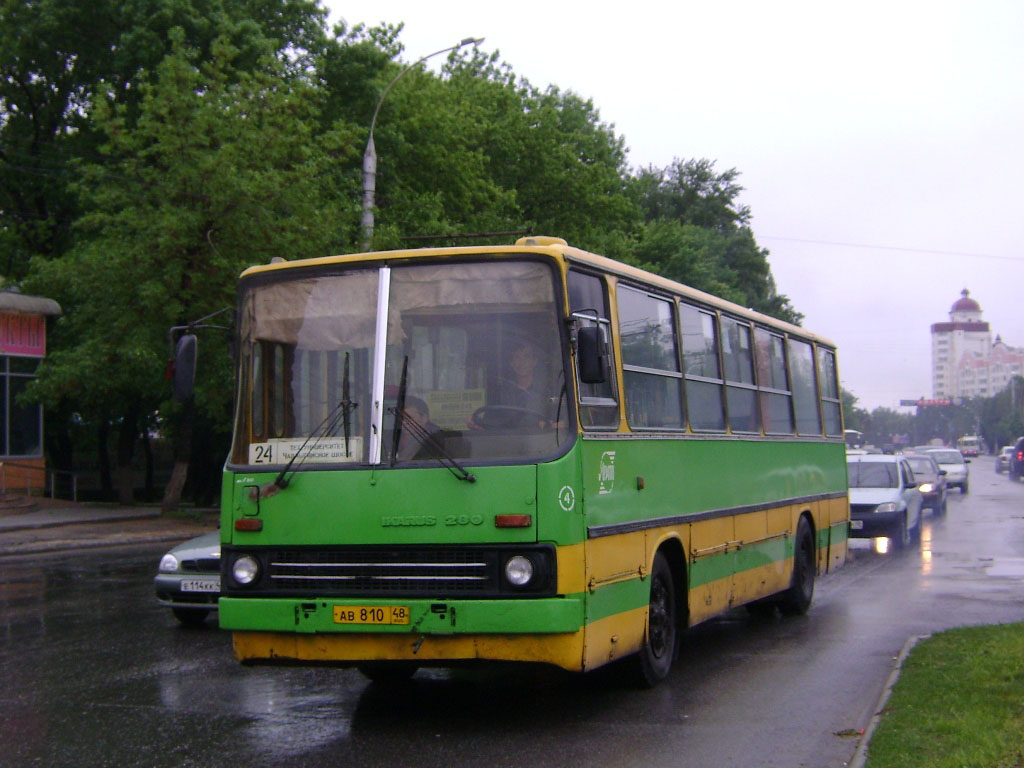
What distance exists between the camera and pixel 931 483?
33812 millimetres

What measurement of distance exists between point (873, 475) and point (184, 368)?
1884cm

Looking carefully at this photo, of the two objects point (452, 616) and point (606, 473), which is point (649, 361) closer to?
point (606, 473)

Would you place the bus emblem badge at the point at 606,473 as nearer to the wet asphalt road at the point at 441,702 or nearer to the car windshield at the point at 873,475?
the wet asphalt road at the point at 441,702

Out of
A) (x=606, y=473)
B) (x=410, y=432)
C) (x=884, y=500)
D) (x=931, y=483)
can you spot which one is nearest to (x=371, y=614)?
(x=410, y=432)

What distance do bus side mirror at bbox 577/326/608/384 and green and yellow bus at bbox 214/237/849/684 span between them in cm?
1

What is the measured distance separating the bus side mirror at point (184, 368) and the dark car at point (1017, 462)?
204 feet

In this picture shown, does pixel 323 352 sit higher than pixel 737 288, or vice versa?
pixel 737 288

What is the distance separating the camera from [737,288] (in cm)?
6975

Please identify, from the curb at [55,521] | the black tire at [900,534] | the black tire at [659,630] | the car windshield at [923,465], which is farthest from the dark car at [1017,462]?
the black tire at [659,630]

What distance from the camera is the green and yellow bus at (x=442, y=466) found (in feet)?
24.0

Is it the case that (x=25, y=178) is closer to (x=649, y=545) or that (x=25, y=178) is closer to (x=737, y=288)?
(x=649, y=545)

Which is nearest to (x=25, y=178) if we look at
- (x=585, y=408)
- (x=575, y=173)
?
(x=575, y=173)

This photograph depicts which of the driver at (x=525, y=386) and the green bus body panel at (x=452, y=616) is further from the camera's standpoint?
the driver at (x=525, y=386)

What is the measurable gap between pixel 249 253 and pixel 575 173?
64.3 feet
